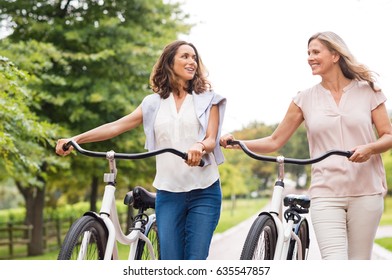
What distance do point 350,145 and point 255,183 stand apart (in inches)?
1226

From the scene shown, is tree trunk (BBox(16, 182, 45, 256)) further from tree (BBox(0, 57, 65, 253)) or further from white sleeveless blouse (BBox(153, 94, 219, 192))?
white sleeveless blouse (BBox(153, 94, 219, 192))

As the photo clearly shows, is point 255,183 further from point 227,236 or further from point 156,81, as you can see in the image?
point 156,81

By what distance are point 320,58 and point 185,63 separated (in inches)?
26.3

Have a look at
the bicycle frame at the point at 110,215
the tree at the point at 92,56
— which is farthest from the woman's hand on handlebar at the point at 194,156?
the tree at the point at 92,56

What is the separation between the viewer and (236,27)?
67.2 ft

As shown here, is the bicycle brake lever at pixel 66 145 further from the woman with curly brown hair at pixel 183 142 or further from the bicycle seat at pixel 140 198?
the bicycle seat at pixel 140 198

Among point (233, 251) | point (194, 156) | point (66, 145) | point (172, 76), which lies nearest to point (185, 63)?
point (172, 76)

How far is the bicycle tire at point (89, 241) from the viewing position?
3.15m

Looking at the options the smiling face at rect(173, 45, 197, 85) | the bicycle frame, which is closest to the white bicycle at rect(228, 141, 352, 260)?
the smiling face at rect(173, 45, 197, 85)

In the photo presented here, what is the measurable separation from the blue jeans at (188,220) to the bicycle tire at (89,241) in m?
0.43

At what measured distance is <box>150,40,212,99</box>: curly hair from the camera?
388 cm
